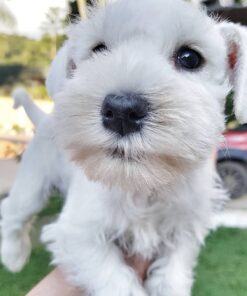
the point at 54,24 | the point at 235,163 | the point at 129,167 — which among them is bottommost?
the point at 235,163

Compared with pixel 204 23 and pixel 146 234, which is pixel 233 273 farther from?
pixel 204 23

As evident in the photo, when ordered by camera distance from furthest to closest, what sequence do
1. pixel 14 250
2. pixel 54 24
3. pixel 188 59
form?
pixel 54 24 < pixel 14 250 < pixel 188 59

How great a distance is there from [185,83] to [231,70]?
0.81 ft

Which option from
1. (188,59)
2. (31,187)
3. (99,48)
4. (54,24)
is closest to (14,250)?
(31,187)

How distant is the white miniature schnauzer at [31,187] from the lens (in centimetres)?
177

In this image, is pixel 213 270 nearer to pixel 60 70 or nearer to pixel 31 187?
pixel 31 187

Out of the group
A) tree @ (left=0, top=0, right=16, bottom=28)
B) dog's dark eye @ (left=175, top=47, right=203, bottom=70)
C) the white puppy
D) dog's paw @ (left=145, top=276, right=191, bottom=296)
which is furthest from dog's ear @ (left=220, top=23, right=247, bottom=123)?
tree @ (left=0, top=0, right=16, bottom=28)

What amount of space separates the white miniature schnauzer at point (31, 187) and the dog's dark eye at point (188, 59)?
59 centimetres

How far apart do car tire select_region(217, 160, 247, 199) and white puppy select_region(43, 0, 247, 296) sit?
233cm

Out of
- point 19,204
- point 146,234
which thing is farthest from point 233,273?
point 146,234

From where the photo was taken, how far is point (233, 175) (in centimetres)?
391

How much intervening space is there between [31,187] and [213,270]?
4.30ft

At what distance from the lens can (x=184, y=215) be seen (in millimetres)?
1391

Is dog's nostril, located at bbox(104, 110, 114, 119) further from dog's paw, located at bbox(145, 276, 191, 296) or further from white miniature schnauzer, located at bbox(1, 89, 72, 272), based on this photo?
white miniature schnauzer, located at bbox(1, 89, 72, 272)
